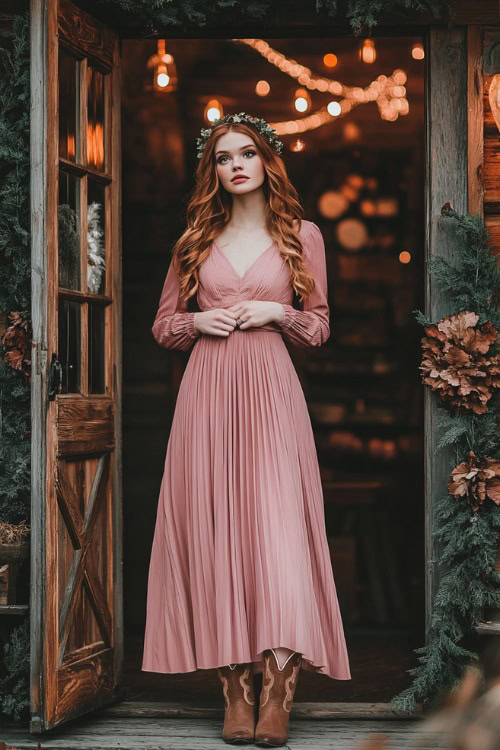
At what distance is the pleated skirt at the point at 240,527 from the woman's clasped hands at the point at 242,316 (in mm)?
61

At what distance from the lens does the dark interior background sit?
20.2 ft

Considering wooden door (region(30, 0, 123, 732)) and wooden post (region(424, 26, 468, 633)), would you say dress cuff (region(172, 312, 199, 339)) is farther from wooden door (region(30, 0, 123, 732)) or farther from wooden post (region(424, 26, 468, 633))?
wooden post (region(424, 26, 468, 633))

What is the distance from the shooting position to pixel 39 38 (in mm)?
3518

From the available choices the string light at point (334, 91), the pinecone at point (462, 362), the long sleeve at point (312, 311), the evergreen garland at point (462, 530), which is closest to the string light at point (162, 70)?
the string light at point (334, 91)

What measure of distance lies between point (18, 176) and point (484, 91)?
191 centimetres

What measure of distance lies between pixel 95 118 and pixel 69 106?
0.75 ft

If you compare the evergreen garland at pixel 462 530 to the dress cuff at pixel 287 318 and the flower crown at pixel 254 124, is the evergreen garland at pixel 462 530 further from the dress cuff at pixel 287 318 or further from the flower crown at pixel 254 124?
the flower crown at pixel 254 124

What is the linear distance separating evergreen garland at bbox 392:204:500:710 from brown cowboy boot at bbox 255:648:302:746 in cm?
51

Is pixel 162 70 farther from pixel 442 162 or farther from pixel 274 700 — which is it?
pixel 274 700

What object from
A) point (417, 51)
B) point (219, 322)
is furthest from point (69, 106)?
point (417, 51)

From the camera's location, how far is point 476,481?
12.3 ft

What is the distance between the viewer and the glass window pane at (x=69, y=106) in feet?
12.2

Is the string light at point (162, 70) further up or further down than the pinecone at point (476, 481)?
further up

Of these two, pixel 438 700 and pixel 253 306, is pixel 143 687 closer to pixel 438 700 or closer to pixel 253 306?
pixel 438 700
